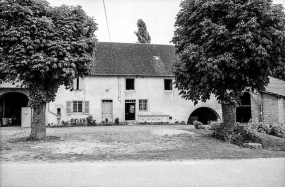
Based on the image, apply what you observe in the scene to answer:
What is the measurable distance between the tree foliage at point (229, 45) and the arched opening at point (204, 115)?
13010 mm

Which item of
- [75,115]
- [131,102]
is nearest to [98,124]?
[75,115]

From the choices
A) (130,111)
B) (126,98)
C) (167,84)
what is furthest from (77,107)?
(167,84)

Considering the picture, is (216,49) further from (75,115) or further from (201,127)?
(75,115)

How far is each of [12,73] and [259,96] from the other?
20527 millimetres

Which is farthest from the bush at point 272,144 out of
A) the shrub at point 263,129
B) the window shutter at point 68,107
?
the window shutter at point 68,107

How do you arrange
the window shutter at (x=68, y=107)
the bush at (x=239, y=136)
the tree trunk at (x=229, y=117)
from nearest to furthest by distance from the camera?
the bush at (x=239, y=136) → the tree trunk at (x=229, y=117) → the window shutter at (x=68, y=107)

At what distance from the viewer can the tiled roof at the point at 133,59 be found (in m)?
23.3

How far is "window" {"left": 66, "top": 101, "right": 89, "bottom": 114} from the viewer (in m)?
22.2

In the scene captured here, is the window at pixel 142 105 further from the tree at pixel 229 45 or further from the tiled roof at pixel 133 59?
the tree at pixel 229 45

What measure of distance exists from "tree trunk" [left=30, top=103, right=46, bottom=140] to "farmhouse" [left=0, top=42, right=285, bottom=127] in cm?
928

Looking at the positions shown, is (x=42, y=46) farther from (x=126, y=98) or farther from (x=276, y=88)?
(x=276, y=88)

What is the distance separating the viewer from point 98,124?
22172 mm

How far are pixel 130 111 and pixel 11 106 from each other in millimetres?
12564

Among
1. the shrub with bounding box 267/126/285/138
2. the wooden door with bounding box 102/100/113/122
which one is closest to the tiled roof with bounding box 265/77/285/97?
the shrub with bounding box 267/126/285/138
